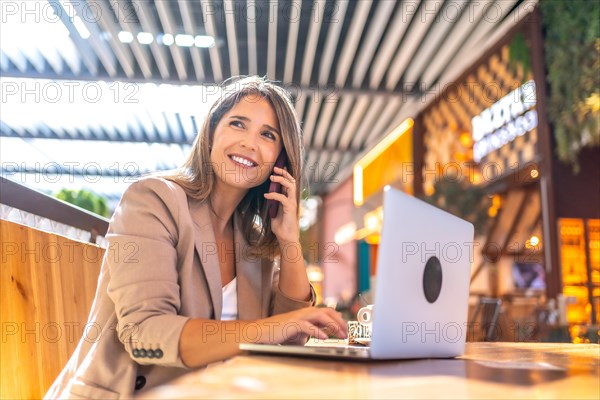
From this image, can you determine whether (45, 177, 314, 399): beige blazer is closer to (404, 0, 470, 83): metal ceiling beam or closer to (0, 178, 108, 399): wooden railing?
(0, 178, 108, 399): wooden railing

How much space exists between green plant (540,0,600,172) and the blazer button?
4.79 meters

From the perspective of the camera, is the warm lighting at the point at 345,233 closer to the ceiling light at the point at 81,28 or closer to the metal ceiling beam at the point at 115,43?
the metal ceiling beam at the point at 115,43

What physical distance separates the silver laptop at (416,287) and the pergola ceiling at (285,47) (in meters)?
3.98

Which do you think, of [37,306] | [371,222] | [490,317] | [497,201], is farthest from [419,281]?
[371,222]

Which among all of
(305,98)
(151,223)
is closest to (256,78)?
(151,223)

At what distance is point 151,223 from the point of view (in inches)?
44.8

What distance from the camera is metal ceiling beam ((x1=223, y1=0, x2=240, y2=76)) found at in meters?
5.66

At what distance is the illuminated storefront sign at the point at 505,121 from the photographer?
610cm

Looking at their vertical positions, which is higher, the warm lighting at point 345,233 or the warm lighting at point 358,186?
the warm lighting at point 358,186

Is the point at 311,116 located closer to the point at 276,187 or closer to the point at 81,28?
the point at 81,28

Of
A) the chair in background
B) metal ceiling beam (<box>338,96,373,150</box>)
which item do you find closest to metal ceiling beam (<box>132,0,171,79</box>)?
metal ceiling beam (<box>338,96,373,150</box>)

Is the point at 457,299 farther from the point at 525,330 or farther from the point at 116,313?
the point at 525,330

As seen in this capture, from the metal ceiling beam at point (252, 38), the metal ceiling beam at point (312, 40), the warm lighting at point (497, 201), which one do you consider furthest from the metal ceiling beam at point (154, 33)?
the warm lighting at point (497, 201)

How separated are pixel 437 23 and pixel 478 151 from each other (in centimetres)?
186
